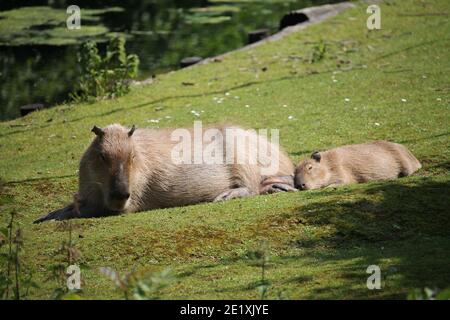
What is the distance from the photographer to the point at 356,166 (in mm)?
8531

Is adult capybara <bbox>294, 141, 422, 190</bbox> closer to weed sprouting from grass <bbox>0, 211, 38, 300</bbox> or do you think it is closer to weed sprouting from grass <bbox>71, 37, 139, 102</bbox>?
weed sprouting from grass <bbox>0, 211, 38, 300</bbox>

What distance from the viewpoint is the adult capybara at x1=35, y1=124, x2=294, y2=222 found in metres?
7.50

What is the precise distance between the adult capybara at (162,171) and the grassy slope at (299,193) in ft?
1.17

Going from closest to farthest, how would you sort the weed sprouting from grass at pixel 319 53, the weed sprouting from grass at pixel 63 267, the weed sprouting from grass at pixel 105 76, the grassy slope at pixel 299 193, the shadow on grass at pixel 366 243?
the weed sprouting from grass at pixel 63 267
the shadow on grass at pixel 366 243
the grassy slope at pixel 299 193
the weed sprouting from grass at pixel 105 76
the weed sprouting from grass at pixel 319 53

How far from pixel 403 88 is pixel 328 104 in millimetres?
1134

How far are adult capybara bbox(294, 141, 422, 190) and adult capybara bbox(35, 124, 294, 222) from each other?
25 centimetres

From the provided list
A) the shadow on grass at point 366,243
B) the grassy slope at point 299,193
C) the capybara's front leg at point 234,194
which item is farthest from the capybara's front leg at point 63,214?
the shadow on grass at point 366,243

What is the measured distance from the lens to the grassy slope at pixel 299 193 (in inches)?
222

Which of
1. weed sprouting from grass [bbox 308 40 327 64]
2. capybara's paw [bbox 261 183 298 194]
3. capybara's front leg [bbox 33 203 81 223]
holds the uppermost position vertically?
weed sprouting from grass [bbox 308 40 327 64]

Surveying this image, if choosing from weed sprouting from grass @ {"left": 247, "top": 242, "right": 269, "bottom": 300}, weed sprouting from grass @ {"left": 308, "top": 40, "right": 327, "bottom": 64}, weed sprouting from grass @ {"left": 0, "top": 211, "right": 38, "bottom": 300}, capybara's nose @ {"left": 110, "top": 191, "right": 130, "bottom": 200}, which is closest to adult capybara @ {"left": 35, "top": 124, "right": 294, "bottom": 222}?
capybara's nose @ {"left": 110, "top": 191, "right": 130, "bottom": 200}

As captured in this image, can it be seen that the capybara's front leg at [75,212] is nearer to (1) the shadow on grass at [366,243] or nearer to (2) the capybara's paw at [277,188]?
(2) the capybara's paw at [277,188]
